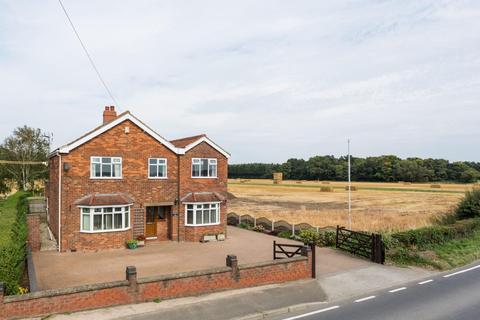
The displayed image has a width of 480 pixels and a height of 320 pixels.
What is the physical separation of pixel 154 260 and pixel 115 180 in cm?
594

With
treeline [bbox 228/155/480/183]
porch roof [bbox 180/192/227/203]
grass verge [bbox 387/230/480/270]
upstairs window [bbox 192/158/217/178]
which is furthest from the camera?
treeline [bbox 228/155/480/183]

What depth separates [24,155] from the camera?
49.8 metres

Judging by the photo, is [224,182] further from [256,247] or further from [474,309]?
[474,309]

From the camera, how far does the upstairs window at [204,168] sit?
83.6 feet

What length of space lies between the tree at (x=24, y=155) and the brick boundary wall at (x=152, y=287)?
142ft

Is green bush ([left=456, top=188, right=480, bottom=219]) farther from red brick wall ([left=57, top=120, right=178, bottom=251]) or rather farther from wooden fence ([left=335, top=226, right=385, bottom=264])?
red brick wall ([left=57, top=120, right=178, bottom=251])

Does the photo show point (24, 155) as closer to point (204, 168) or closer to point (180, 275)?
point (204, 168)

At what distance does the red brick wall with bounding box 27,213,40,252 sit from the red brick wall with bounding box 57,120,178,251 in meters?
1.29

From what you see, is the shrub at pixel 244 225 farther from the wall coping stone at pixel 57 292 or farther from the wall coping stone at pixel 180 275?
the wall coping stone at pixel 57 292

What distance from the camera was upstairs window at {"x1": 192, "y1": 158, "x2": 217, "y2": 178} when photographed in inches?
1003

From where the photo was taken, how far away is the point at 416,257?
18.8 metres

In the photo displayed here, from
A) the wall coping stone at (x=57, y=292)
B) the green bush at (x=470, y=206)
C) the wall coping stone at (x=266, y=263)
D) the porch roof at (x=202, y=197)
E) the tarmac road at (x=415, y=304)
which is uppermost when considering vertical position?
the porch roof at (x=202, y=197)

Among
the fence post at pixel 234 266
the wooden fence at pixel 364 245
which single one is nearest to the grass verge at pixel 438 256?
the wooden fence at pixel 364 245

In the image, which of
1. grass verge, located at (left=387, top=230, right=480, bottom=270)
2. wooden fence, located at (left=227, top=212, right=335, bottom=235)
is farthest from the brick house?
grass verge, located at (left=387, top=230, right=480, bottom=270)
